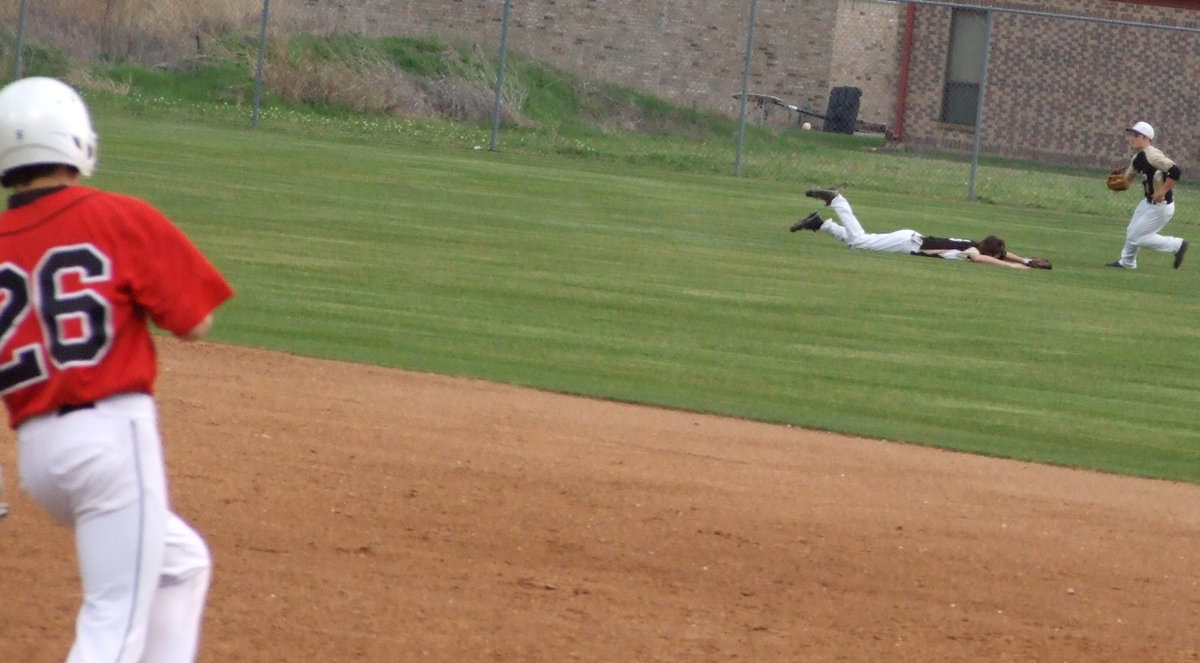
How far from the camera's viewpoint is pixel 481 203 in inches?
800

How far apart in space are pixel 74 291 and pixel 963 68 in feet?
120

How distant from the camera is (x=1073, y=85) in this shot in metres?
37.2

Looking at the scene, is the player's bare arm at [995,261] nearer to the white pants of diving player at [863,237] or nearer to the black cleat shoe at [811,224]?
the white pants of diving player at [863,237]

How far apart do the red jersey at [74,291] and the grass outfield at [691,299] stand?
6.37m

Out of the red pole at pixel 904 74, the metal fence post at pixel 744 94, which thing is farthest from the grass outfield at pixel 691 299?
the red pole at pixel 904 74

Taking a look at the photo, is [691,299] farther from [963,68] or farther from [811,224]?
[963,68]

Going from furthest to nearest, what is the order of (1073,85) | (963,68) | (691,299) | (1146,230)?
(963,68) → (1073,85) → (1146,230) → (691,299)

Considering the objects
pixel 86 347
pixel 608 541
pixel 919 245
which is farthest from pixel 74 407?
pixel 919 245

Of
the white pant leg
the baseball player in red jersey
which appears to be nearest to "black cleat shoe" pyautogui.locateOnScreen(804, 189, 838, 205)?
the white pant leg

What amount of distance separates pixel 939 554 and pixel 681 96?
33626 millimetres

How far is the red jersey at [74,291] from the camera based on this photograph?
4020 millimetres

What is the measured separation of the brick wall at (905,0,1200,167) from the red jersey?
3506 cm

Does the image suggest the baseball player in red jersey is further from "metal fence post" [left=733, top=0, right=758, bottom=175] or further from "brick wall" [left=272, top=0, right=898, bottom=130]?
"brick wall" [left=272, top=0, right=898, bottom=130]

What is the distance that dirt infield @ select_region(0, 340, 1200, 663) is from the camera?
20.0 ft
